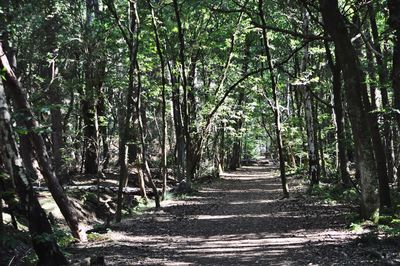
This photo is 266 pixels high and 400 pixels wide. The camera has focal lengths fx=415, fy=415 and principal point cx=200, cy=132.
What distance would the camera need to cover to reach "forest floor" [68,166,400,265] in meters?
8.17

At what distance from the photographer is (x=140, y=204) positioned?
17734mm

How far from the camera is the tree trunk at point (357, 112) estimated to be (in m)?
10.0

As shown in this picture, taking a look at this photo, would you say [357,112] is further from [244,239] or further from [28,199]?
[28,199]

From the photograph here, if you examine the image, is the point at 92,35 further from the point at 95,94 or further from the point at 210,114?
the point at 210,114

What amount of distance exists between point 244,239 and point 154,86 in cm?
1307

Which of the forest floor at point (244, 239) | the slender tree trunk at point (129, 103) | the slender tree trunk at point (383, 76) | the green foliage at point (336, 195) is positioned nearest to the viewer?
the forest floor at point (244, 239)

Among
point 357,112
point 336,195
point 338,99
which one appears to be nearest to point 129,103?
point 357,112

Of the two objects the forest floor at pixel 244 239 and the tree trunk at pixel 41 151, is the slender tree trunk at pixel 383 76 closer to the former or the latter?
the forest floor at pixel 244 239

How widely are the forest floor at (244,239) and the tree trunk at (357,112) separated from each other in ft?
3.11

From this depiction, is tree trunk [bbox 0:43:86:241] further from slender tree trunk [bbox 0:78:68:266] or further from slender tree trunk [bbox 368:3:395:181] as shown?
slender tree trunk [bbox 368:3:395:181]

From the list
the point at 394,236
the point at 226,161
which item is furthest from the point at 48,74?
the point at 226,161

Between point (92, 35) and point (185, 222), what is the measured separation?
22.9ft

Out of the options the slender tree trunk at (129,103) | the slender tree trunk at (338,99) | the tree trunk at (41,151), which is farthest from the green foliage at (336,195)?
the tree trunk at (41,151)

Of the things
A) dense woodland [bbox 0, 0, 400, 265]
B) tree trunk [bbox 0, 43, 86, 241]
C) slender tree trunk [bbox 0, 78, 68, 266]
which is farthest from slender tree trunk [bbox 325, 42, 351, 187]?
slender tree trunk [bbox 0, 78, 68, 266]
